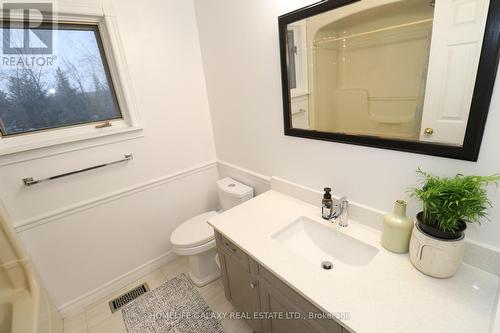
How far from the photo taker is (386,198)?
109 centimetres

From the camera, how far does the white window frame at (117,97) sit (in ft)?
4.58

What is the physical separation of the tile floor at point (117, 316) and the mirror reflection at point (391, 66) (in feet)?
4.59

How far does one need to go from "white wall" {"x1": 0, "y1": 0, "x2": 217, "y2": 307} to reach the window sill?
0.05 metres

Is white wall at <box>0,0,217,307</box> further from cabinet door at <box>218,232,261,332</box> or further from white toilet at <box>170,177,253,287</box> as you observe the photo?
cabinet door at <box>218,232,261,332</box>

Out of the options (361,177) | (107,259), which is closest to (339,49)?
(361,177)

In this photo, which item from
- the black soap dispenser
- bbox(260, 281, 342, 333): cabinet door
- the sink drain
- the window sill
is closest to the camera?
bbox(260, 281, 342, 333): cabinet door

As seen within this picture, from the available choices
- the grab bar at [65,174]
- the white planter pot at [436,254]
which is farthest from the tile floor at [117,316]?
the white planter pot at [436,254]

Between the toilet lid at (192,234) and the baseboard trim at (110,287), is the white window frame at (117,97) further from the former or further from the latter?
the baseboard trim at (110,287)

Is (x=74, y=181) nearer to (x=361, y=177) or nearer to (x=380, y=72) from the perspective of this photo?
(x=361, y=177)

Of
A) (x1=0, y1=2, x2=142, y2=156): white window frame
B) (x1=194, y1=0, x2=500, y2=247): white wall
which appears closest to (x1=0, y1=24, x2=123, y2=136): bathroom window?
(x1=0, y1=2, x2=142, y2=156): white window frame

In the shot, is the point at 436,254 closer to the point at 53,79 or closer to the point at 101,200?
the point at 101,200

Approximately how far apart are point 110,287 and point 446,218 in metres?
2.25

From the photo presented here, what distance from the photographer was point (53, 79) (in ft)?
4.94

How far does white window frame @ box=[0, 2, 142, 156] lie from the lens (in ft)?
4.58
